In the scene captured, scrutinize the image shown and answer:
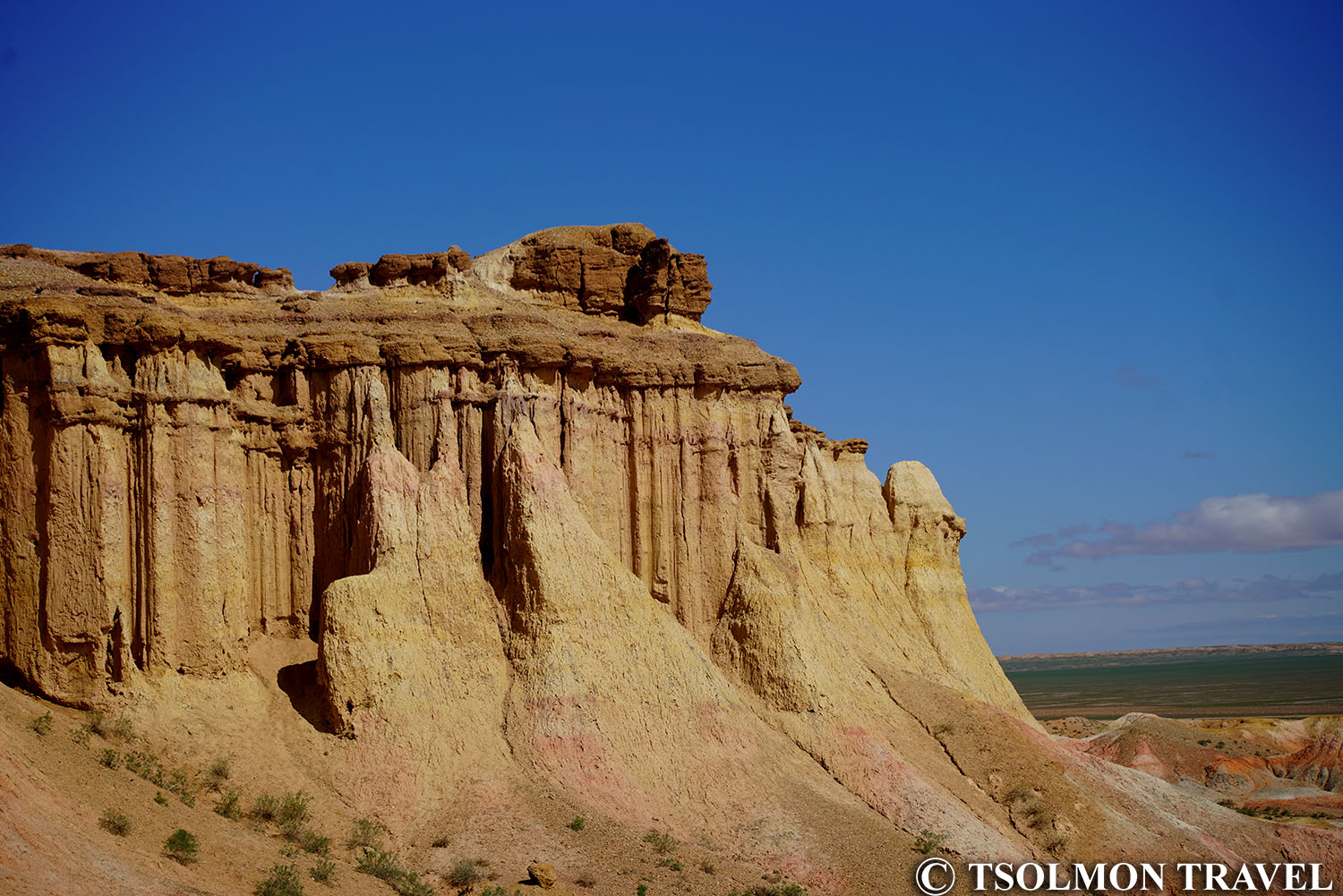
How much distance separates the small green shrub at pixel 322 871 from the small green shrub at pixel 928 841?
46.5 feet

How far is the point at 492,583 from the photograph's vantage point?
1379 inches

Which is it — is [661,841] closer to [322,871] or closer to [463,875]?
[463,875]

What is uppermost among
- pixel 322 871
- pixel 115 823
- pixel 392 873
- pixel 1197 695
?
pixel 115 823

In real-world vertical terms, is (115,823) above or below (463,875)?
above

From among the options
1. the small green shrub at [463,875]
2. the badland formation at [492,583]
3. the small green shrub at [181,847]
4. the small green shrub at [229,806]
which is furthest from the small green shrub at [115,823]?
the small green shrub at [463,875]

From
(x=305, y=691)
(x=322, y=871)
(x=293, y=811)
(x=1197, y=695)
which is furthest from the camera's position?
(x=1197, y=695)

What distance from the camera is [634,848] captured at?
29438mm

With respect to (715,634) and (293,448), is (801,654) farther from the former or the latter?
(293,448)

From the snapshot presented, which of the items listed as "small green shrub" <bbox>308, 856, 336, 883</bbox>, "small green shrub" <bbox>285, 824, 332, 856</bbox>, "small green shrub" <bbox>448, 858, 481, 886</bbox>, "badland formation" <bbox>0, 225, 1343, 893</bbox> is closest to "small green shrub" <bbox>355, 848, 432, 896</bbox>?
"small green shrub" <bbox>448, 858, 481, 886</bbox>

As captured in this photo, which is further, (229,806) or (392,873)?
(229,806)

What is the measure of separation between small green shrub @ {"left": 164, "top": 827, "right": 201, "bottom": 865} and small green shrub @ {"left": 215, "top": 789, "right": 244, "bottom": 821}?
254 centimetres

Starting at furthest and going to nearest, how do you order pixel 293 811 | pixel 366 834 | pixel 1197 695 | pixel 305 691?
1. pixel 1197 695
2. pixel 305 691
3. pixel 366 834
4. pixel 293 811

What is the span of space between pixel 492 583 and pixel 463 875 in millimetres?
9271

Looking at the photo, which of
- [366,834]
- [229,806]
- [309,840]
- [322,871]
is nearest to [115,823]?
[229,806]
